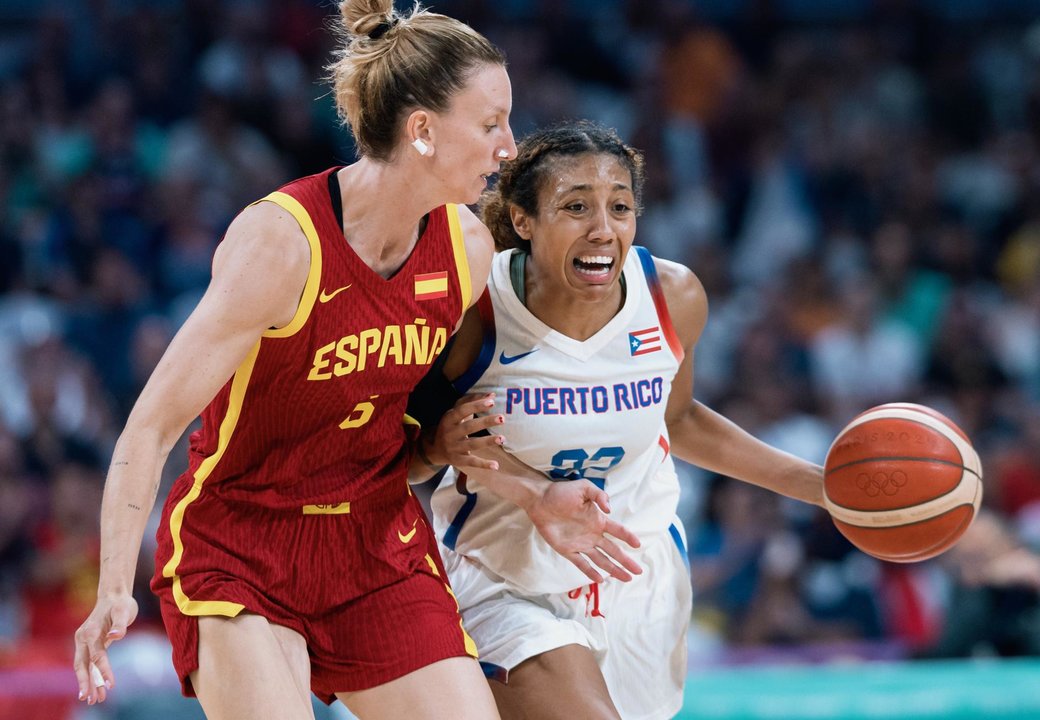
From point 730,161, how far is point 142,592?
475 cm

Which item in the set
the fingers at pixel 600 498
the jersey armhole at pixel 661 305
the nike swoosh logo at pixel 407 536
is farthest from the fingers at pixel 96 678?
the jersey armhole at pixel 661 305

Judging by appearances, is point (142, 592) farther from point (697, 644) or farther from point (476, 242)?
point (476, 242)

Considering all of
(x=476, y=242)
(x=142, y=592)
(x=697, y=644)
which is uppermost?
(x=476, y=242)

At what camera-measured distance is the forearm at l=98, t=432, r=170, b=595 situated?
268 centimetres

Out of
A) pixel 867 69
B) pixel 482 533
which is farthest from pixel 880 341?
pixel 482 533

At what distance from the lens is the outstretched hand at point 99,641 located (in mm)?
2605

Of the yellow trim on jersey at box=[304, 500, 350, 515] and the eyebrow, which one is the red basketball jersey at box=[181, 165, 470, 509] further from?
the eyebrow

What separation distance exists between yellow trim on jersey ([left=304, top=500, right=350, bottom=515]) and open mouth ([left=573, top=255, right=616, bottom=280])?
783 millimetres

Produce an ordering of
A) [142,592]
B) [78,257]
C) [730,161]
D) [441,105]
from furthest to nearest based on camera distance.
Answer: [730,161] → [78,257] → [142,592] → [441,105]

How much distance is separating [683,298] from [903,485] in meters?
0.72

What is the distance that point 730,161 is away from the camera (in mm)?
9203

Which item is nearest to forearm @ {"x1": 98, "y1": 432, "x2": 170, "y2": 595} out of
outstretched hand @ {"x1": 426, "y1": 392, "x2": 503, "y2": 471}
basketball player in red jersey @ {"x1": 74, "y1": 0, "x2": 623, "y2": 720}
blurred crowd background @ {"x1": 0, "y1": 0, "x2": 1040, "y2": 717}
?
basketball player in red jersey @ {"x1": 74, "y1": 0, "x2": 623, "y2": 720}

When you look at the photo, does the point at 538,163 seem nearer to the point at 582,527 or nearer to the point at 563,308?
the point at 563,308

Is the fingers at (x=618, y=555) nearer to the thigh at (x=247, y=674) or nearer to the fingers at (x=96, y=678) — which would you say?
the thigh at (x=247, y=674)
